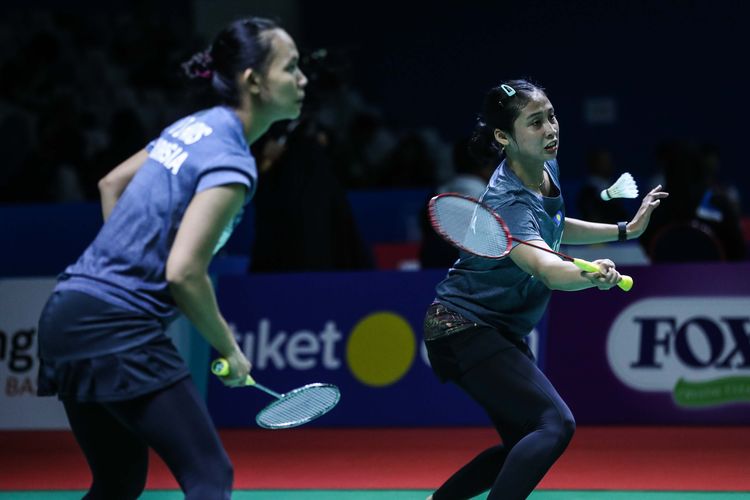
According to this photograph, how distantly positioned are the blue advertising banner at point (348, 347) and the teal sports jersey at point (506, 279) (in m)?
2.74

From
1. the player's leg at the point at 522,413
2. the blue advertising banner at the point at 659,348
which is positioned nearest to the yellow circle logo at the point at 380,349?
the blue advertising banner at the point at 659,348

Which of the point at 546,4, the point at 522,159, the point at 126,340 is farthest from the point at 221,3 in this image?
the point at 126,340

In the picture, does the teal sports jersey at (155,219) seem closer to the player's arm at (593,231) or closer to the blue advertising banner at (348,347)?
the player's arm at (593,231)

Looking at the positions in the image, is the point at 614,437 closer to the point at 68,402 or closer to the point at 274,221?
the point at 274,221

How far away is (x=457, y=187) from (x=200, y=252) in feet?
13.3

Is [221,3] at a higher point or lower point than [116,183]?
lower

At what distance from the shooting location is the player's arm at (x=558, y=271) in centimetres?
309

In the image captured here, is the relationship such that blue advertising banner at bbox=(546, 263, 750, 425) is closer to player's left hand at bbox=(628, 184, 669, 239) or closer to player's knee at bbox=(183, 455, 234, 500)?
player's left hand at bbox=(628, 184, 669, 239)

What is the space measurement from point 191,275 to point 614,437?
3.98 m

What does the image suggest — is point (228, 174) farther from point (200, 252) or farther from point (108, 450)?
point (108, 450)

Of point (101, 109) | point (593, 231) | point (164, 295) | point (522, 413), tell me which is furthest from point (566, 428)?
point (101, 109)

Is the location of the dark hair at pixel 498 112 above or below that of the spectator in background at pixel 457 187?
above

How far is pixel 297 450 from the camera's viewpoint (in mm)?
5977

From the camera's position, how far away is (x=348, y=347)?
21.2ft
